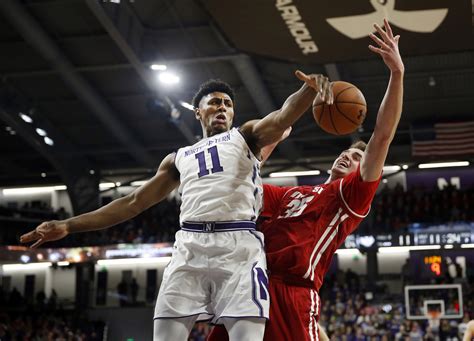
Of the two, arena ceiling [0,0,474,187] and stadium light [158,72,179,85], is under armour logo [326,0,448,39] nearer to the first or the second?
arena ceiling [0,0,474,187]

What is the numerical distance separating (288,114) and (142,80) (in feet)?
58.0

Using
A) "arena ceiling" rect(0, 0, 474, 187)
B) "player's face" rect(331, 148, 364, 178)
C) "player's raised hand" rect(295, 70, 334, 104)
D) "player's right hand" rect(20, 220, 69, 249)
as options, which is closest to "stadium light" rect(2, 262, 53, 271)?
"arena ceiling" rect(0, 0, 474, 187)

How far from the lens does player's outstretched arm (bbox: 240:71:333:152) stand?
4263mm

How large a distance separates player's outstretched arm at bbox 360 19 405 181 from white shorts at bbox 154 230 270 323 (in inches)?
35.8

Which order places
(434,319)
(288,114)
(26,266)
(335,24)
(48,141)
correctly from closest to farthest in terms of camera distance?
(288,114) < (335,24) < (434,319) < (48,141) < (26,266)

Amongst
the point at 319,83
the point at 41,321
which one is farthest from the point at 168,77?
the point at 319,83

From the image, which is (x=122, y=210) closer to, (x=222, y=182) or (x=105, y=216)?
(x=105, y=216)

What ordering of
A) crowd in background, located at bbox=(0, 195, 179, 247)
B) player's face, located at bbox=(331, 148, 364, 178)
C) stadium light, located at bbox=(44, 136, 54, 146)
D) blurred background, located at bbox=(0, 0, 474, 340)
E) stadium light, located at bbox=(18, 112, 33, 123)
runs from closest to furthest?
player's face, located at bbox=(331, 148, 364, 178) < blurred background, located at bbox=(0, 0, 474, 340) < stadium light, located at bbox=(18, 112, 33, 123) < stadium light, located at bbox=(44, 136, 54, 146) < crowd in background, located at bbox=(0, 195, 179, 247)

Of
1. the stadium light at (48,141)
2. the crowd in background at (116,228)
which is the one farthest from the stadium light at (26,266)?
the stadium light at (48,141)

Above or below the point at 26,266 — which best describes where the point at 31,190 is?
above

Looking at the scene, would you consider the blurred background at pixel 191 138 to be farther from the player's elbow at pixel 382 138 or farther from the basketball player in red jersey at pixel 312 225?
the player's elbow at pixel 382 138

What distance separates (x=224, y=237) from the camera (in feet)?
15.0

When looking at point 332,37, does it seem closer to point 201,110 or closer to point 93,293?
point 201,110

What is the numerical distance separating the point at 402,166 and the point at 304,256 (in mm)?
23241
